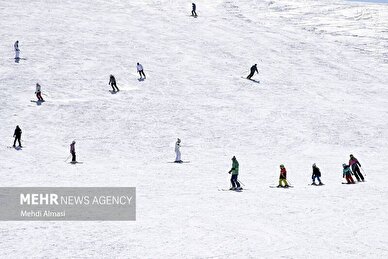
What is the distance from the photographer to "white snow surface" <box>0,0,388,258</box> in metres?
16.6

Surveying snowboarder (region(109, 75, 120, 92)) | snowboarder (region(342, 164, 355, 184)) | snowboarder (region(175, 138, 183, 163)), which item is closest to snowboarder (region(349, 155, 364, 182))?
snowboarder (region(342, 164, 355, 184))

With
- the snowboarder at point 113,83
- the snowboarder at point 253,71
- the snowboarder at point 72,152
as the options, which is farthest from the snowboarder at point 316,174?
the snowboarder at point 253,71

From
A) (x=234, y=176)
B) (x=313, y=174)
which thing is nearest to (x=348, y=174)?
(x=313, y=174)

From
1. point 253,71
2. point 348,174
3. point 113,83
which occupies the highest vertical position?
point 253,71

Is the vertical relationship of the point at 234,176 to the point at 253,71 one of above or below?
below

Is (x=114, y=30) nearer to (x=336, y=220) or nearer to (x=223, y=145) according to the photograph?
(x=223, y=145)

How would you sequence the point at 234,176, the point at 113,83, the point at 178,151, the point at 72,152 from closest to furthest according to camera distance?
the point at 234,176
the point at 72,152
the point at 178,151
the point at 113,83

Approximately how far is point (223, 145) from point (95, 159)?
22.7 feet

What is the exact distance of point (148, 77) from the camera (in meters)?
40.7

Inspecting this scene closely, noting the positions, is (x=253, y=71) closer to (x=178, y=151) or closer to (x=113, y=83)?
(x=113, y=83)

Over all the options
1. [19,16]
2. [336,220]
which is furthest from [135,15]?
[336,220]

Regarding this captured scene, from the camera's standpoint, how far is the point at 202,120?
33.7 metres

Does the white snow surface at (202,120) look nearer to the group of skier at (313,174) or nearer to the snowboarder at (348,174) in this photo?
the snowboarder at (348,174)

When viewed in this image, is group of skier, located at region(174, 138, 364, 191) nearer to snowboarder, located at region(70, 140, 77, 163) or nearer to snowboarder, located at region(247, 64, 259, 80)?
snowboarder, located at region(70, 140, 77, 163)
